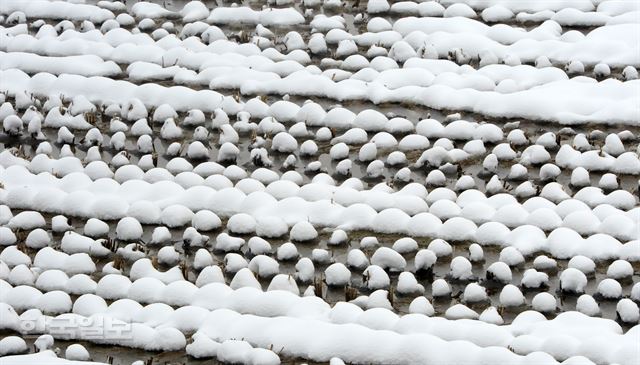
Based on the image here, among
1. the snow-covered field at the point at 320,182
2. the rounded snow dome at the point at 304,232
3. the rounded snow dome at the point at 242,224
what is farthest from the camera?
the rounded snow dome at the point at 242,224

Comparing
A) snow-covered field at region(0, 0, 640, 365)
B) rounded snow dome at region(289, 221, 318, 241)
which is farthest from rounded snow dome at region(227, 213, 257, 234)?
rounded snow dome at region(289, 221, 318, 241)

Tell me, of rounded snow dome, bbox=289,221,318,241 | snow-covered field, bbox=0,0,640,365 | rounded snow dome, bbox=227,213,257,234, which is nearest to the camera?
snow-covered field, bbox=0,0,640,365

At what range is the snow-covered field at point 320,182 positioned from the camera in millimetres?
5867

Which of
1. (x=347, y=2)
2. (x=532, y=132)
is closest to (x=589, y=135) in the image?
(x=532, y=132)

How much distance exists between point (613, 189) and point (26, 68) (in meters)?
4.92

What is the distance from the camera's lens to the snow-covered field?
5867 millimetres

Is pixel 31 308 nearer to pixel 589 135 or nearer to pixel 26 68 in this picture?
pixel 26 68

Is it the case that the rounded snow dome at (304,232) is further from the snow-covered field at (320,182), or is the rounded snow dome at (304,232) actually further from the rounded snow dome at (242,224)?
Result: the rounded snow dome at (242,224)

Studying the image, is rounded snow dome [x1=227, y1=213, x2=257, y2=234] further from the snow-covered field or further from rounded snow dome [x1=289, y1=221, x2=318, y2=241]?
rounded snow dome [x1=289, y1=221, x2=318, y2=241]

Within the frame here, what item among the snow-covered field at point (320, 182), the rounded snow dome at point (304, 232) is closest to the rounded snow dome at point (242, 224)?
the snow-covered field at point (320, 182)

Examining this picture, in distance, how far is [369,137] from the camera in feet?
25.5

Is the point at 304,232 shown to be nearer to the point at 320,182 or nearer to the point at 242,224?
the point at 242,224

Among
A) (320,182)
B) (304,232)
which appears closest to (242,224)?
(304,232)

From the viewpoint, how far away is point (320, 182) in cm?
715
